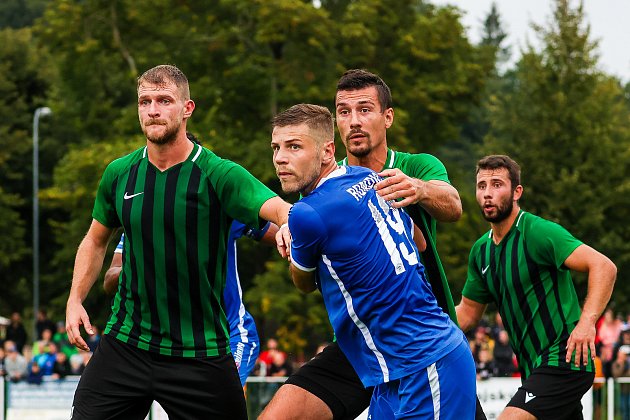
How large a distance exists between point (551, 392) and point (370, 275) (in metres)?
2.71

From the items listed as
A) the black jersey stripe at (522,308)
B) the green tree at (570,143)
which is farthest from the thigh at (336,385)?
the green tree at (570,143)

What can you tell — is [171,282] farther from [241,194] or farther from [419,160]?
[419,160]

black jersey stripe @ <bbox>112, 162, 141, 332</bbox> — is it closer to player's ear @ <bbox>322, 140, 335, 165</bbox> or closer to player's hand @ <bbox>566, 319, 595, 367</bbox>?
player's ear @ <bbox>322, 140, 335, 165</bbox>

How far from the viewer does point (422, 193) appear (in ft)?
18.7

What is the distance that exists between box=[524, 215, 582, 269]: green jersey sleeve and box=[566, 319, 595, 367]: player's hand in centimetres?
57

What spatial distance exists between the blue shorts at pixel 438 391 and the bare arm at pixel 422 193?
0.74m

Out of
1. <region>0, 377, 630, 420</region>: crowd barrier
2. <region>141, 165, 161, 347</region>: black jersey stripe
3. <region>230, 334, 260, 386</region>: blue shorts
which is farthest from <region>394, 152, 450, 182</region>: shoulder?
<region>0, 377, 630, 420</region>: crowd barrier

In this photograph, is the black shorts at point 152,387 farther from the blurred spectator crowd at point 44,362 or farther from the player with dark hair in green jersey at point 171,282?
the blurred spectator crowd at point 44,362

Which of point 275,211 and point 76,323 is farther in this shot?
point 76,323

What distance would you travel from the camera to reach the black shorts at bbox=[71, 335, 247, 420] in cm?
615

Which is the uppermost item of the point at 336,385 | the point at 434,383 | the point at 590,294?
the point at 590,294

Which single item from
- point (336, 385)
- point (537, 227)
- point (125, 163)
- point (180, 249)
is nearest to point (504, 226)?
point (537, 227)

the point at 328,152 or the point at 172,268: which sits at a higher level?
the point at 328,152

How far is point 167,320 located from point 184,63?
26.3 m
